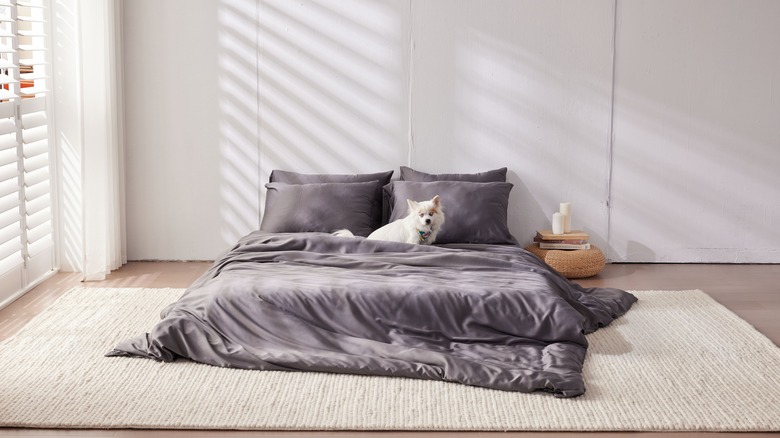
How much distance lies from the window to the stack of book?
9.86 feet

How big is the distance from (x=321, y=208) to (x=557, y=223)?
4.82ft

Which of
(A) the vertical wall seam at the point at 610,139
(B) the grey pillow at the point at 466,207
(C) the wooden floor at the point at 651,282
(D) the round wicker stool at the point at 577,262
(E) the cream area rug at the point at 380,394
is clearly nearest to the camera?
(E) the cream area rug at the point at 380,394

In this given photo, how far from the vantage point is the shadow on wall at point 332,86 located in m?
5.85

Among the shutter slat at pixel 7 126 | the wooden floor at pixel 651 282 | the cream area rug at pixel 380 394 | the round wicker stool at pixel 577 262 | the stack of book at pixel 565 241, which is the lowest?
the cream area rug at pixel 380 394

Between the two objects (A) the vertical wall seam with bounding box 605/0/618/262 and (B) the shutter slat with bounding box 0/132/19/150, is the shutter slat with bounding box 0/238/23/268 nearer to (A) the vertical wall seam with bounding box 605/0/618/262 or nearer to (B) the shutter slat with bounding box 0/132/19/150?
(B) the shutter slat with bounding box 0/132/19/150

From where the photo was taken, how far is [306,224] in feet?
17.9

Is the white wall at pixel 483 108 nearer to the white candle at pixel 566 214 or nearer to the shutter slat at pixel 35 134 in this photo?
the white candle at pixel 566 214

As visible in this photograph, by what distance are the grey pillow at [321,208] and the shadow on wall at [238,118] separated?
1.28 ft

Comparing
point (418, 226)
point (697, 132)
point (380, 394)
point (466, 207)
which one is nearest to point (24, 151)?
point (418, 226)

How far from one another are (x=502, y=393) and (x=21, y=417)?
5.93 ft

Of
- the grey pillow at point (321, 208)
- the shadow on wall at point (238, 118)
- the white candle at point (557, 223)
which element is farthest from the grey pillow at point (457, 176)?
the shadow on wall at point (238, 118)

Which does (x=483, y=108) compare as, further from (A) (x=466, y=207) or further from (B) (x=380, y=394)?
(B) (x=380, y=394)

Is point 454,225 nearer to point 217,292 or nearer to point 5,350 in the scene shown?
point 217,292

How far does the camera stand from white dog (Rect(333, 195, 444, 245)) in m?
4.98
